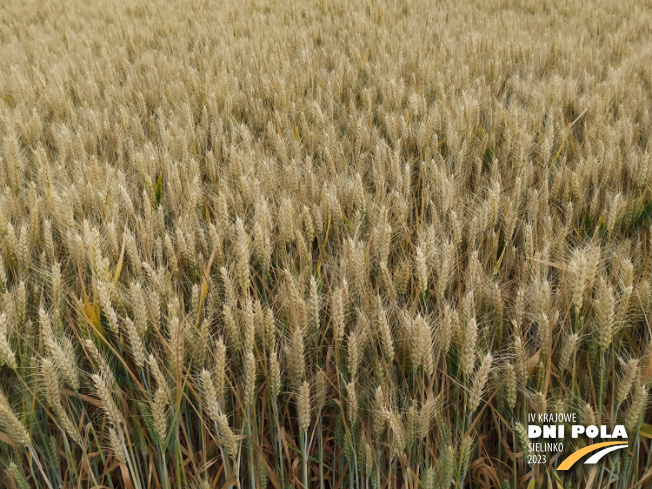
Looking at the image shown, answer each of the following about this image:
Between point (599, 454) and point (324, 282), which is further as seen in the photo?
point (324, 282)

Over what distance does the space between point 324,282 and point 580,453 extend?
2.09 ft

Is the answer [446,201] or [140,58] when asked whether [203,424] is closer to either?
[446,201]

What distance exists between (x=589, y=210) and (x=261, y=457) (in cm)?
110

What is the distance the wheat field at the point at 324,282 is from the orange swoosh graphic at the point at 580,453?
0.02m

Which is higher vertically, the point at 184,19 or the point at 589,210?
the point at 184,19

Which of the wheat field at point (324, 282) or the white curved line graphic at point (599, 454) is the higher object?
the wheat field at point (324, 282)

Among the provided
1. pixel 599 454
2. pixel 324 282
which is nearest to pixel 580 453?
pixel 599 454

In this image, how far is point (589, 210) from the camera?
1.38m

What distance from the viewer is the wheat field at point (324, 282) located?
849mm

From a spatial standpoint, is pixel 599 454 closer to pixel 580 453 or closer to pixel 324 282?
pixel 580 453

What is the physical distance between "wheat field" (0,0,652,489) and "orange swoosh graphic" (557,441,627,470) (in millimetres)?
23

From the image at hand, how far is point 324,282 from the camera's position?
47.9 inches

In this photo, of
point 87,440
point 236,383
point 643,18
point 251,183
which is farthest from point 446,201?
point 643,18

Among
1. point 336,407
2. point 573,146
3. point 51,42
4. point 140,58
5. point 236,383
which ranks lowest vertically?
point 336,407
